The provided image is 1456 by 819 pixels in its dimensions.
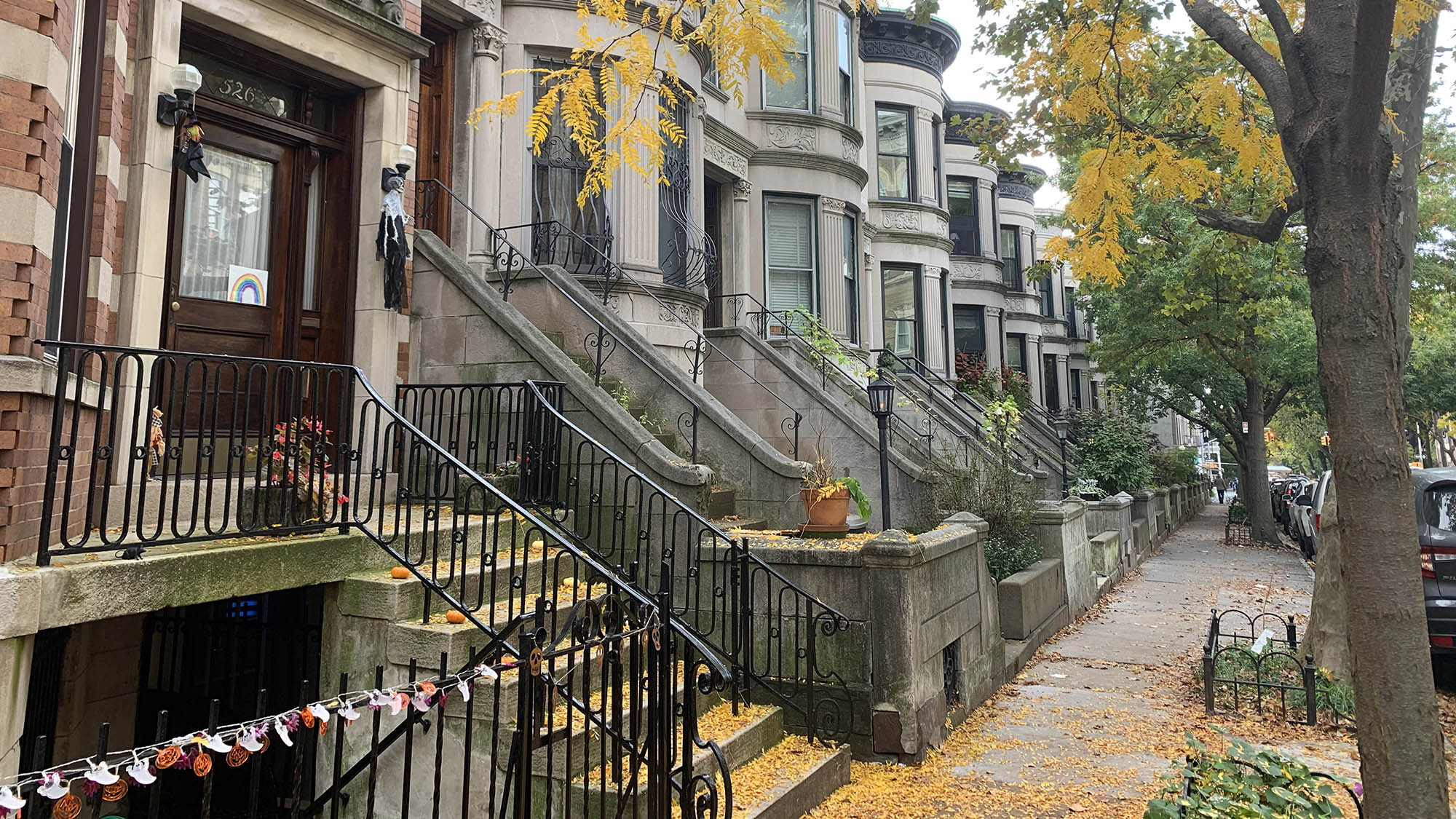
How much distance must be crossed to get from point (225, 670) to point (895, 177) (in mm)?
18620

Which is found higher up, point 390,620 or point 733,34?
point 733,34

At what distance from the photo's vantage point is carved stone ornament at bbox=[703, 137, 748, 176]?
14.8 meters

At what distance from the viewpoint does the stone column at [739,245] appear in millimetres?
15719

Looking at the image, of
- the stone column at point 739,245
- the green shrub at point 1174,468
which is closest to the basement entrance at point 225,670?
the stone column at point 739,245

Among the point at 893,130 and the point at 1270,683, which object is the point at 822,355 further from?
the point at 893,130

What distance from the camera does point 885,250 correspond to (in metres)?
21.4

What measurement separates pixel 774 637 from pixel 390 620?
107 inches

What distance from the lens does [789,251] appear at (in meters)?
16.5

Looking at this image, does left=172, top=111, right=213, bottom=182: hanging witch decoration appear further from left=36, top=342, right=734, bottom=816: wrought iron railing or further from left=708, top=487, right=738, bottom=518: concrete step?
left=708, top=487, right=738, bottom=518: concrete step

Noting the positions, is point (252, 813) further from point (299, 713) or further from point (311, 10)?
point (311, 10)

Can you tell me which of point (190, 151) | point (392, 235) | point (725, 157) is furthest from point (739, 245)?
point (190, 151)

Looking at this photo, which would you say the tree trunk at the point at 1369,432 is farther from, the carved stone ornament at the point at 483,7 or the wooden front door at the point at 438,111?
the carved stone ornament at the point at 483,7

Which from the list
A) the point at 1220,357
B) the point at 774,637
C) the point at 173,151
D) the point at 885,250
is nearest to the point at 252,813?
the point at 774,637

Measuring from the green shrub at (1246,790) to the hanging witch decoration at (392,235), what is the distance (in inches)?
275
